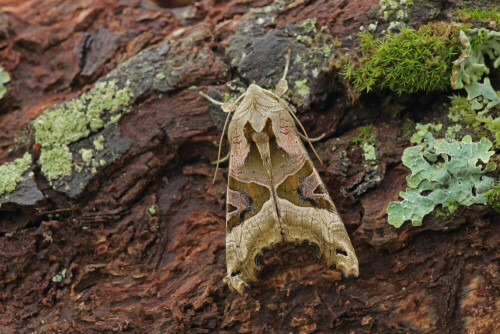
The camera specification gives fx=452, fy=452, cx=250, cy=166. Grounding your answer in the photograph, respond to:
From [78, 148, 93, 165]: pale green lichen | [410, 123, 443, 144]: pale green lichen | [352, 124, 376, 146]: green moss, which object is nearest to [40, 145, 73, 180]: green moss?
[78, 148, 93, 165]: pale green lichen

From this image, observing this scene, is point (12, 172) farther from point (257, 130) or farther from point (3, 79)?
point (257, 130)

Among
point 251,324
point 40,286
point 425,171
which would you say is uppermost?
point 425,171

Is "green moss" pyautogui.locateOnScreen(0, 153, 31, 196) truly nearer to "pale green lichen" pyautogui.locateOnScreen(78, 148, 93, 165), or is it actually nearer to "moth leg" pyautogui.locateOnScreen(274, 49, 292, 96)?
"pale green lichen" pyautogui.locateOnScreen(78, 148, 93, 165)

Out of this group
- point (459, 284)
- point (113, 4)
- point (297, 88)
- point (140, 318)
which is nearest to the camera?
point (459, 284)

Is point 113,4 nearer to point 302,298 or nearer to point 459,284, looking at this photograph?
point 302,298

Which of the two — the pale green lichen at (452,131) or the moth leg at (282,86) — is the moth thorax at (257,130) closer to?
the moth leg at (282,86)

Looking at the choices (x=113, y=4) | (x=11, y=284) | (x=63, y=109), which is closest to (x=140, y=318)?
(x=11, y=284)
